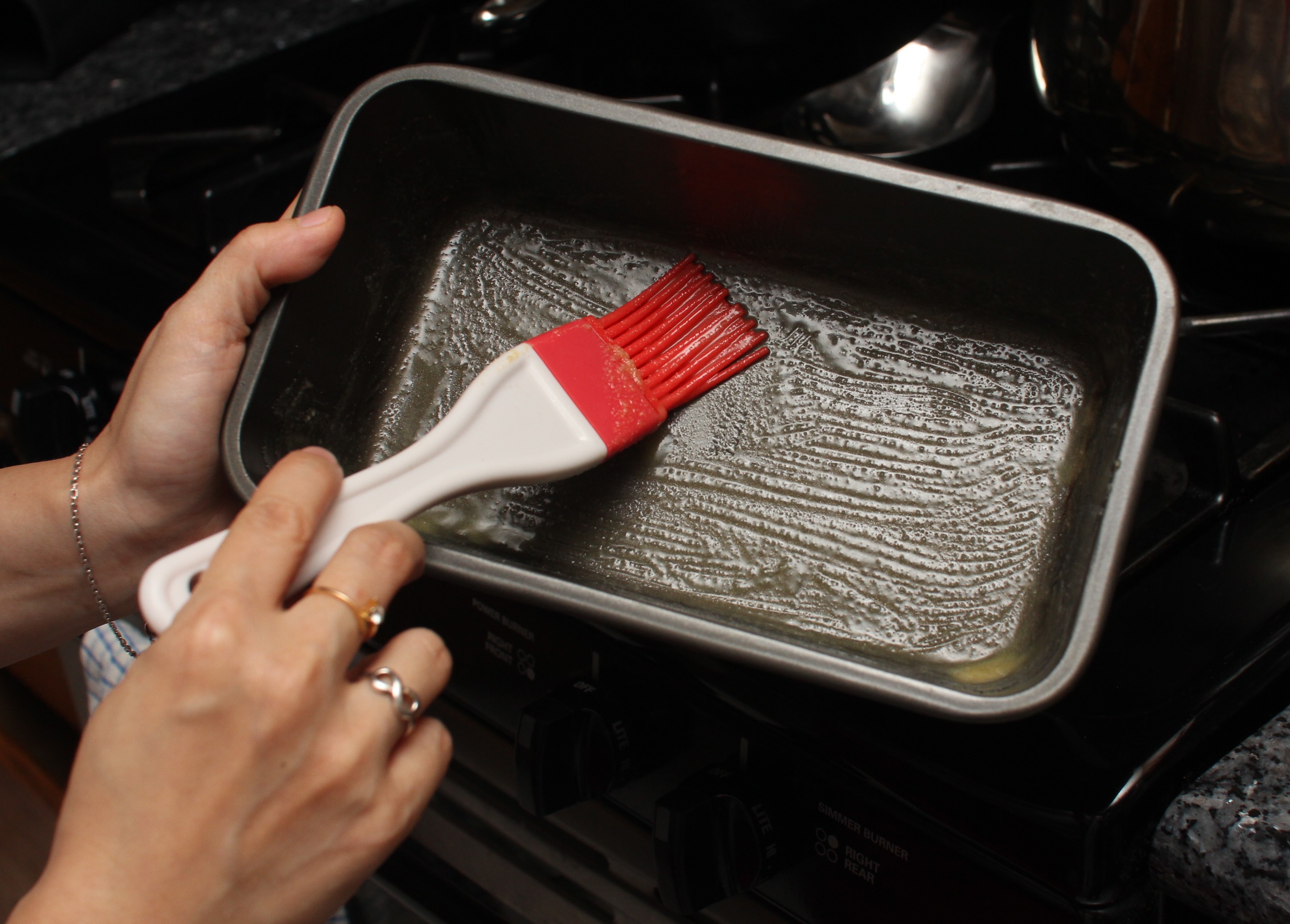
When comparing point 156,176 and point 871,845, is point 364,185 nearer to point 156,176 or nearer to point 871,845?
point 156,176

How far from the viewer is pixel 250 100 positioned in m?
0.91

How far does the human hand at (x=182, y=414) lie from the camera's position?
539mm

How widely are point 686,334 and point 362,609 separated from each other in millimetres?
297

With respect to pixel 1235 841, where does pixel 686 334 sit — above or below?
above

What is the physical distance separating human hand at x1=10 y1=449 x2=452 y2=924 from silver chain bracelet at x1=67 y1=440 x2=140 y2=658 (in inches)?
9.9

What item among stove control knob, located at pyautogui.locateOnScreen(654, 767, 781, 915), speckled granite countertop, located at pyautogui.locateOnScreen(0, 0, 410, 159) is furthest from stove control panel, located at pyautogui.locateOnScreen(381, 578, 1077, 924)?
speckled granite countertop, located at pyautogui.locateOnScreen(0, 0, 410, 159)

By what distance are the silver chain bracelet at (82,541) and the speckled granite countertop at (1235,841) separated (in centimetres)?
54

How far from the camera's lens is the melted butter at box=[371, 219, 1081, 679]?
0.55m

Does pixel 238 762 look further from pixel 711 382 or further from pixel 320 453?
pixel 711 382

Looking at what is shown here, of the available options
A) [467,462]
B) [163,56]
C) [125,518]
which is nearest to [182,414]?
[125,518]

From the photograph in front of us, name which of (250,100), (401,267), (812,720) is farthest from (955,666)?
(250,100)

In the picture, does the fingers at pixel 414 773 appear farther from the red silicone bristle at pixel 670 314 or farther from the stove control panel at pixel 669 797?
the red silicone bristle at pixel 670 314

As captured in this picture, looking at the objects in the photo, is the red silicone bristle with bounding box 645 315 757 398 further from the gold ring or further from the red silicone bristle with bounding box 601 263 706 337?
the gold ring

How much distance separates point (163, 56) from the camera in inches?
42.5
